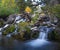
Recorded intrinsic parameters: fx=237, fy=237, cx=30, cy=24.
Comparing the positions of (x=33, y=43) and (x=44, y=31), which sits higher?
(x=44, y=31)

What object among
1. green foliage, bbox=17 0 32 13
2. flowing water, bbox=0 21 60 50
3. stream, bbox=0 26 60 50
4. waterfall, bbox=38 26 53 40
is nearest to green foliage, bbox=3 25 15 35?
flowing water, bbox=0 21 60 50

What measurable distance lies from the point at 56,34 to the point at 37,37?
2.77 meters

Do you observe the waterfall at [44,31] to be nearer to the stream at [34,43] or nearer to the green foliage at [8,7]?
the stream at [34,43]

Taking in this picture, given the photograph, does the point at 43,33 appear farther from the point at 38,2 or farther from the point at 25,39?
the point at 38,2

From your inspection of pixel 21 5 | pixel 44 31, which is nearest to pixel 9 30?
pixel 44 31

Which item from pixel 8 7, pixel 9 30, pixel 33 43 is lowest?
pixel 33 43

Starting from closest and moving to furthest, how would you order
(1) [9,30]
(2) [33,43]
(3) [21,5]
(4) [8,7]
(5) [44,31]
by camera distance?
(2) [33,43], (5) [44,31], (1) [9,30], (3) [21,5], (4) [8,7]

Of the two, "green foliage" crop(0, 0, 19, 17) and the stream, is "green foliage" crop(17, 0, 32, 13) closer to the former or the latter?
"green foliage" crop(0, 0, 19, 17)

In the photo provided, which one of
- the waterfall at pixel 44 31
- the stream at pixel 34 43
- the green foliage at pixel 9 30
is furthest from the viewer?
the green foliage at pixel 9 30

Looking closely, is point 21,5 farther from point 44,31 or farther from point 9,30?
point 44,31

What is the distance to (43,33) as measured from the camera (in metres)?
32.0

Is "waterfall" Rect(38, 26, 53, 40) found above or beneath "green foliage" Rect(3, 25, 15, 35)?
beneath

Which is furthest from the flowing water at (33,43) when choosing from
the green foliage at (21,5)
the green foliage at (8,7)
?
the green foliage at (21,5)

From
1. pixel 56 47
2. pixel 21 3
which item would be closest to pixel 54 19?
pixel 56 47
